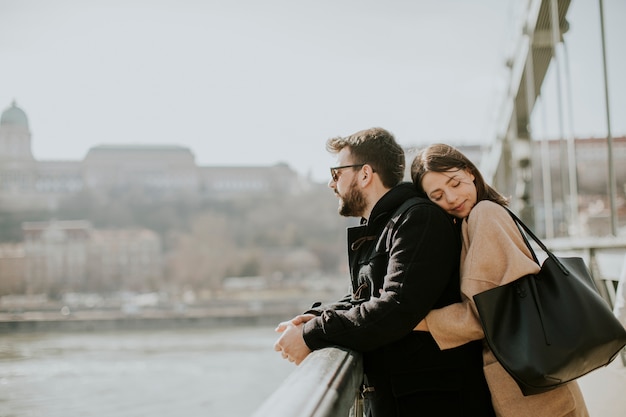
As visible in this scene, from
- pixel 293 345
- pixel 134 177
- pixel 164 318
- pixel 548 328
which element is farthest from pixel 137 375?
pixel 134 177

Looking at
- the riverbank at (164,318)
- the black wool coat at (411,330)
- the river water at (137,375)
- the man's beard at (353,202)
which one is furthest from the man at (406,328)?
the riverbank at (164,318)

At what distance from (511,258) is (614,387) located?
1.06 metres

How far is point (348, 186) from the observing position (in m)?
1.43

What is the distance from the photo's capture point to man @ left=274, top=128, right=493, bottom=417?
115 cm

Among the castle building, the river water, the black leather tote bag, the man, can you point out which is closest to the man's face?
the man

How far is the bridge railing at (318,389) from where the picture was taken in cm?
68

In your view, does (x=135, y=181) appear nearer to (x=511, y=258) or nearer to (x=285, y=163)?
(x=285, y=163)

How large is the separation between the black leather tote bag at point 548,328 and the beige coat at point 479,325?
0.14 ft

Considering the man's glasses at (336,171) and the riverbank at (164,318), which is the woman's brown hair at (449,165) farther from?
the riverbank at (164,318)

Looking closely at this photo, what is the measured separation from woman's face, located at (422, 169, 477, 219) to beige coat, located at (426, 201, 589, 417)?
0.12m

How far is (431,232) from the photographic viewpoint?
3.90 ft

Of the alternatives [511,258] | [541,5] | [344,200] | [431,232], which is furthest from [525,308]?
[541,5]

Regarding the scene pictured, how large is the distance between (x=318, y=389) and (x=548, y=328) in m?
0.47

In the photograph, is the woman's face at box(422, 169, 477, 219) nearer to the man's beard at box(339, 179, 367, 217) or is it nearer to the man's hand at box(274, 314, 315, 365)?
the man's beard at box(339, 179, 367, 217)
